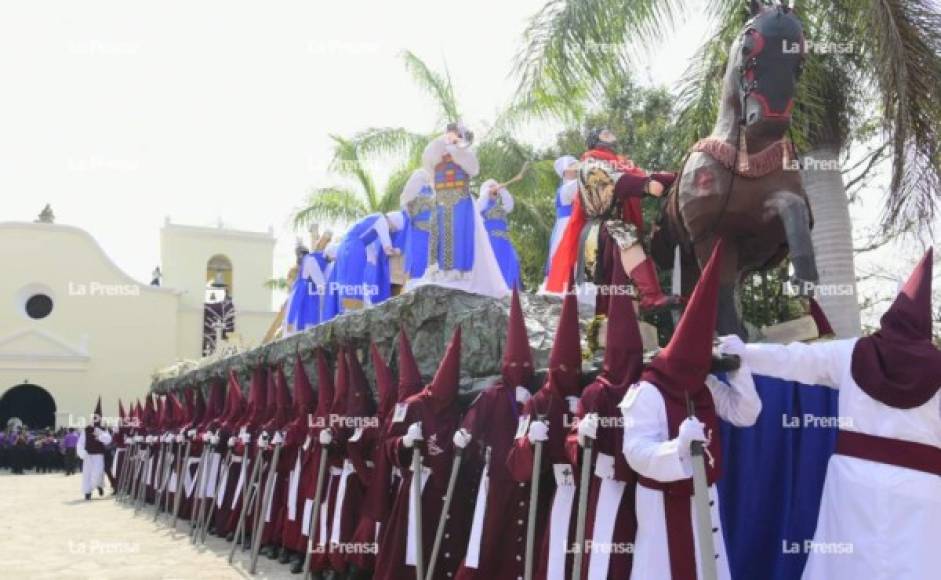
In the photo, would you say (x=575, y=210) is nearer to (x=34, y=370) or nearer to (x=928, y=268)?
(x=928, y=268)

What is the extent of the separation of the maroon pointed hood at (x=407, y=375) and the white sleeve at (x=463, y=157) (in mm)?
2558

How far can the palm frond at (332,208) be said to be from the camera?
19.8m

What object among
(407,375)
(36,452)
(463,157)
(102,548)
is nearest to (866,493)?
(407,375)

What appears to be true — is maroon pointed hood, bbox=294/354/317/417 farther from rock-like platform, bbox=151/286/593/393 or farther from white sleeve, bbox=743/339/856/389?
white sleeve, bbox=743/339/856/389

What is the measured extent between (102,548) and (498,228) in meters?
6.22

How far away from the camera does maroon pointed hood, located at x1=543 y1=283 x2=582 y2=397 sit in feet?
16.3

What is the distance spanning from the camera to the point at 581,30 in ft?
29.8

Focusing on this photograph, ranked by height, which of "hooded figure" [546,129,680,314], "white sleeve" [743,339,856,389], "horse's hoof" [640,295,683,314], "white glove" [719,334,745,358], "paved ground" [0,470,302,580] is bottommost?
"paved ground" [0,470,302,580]

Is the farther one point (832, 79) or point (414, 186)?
point (414, 186)

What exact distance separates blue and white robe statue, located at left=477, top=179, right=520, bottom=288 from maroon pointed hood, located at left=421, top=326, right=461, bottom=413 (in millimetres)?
4298

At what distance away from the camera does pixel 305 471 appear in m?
8.73

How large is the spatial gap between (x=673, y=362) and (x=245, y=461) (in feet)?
26.0

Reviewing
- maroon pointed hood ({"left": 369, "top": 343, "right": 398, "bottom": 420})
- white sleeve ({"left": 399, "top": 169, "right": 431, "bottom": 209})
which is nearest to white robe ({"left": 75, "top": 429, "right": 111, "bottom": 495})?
white sleeve ({"left": 399, "top": 169, "right": 431, "bottom": 209})

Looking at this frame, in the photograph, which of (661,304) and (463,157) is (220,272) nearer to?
(463,157)
